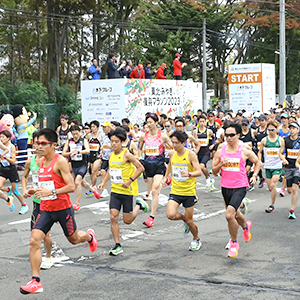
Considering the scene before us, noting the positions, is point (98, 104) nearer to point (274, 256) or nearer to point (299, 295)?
point (274, 256)

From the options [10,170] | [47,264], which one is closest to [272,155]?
[10,170]

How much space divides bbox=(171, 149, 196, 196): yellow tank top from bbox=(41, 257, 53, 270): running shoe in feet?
6.52

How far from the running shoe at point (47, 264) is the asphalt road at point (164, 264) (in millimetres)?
77

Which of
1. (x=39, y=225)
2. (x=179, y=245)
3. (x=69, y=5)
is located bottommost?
(x=179, y=245)

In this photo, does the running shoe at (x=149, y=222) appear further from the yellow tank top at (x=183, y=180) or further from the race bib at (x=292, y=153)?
the race bib at (x=292, y=153)

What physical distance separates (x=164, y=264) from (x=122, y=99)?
45.2 ft

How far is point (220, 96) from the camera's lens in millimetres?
49219

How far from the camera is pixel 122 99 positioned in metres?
20.5

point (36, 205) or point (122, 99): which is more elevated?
point (122, 99)

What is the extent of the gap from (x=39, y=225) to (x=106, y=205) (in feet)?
18.1

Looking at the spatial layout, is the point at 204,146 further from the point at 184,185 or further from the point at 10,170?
the point at 184,185

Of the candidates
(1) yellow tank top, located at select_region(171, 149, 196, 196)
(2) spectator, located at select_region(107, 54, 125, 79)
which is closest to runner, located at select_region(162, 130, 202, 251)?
(1) yellow tank top, located at select_region(171, 149, 196, 196)

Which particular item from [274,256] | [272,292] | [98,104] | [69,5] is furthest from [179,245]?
[69,5]

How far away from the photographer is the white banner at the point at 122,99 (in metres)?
20.5
